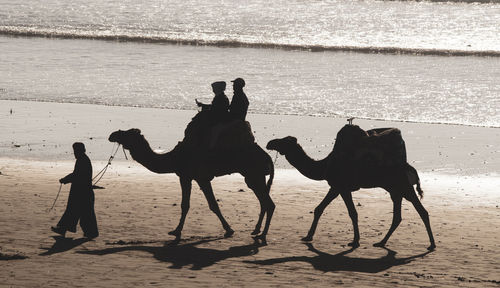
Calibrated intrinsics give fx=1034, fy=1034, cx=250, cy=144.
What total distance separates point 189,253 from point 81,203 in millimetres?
1572

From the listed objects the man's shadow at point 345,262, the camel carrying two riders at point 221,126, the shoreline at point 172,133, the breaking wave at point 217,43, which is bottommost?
the man's shadow at point 345,262

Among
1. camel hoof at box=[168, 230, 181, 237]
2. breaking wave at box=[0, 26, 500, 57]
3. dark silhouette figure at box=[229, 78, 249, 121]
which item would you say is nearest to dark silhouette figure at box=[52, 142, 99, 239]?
camel hoof at box=[168, 230, 181, 237]

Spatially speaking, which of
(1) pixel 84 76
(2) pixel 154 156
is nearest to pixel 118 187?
(2) pixel 154 156

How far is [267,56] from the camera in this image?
135 feet

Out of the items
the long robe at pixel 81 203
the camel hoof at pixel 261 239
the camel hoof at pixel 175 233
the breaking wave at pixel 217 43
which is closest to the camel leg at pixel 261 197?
the camel hoof at pixel 261 239

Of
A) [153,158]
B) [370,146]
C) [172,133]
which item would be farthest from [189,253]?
[172,133]

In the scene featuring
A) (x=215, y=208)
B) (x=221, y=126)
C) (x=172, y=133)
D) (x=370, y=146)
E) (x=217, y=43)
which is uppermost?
(x=221, y=126)

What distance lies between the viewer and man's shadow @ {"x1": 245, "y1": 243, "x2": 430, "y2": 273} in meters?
11.8

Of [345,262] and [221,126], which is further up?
[221,126]

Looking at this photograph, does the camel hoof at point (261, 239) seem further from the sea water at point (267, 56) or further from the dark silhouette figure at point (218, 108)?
the sea water at point (267, 56)

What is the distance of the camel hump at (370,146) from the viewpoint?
12609 mm

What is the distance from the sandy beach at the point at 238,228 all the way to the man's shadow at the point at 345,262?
23 millimetres

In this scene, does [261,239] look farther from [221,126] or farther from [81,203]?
[81,203]

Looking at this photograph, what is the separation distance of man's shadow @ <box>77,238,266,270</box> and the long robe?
2.06ft
